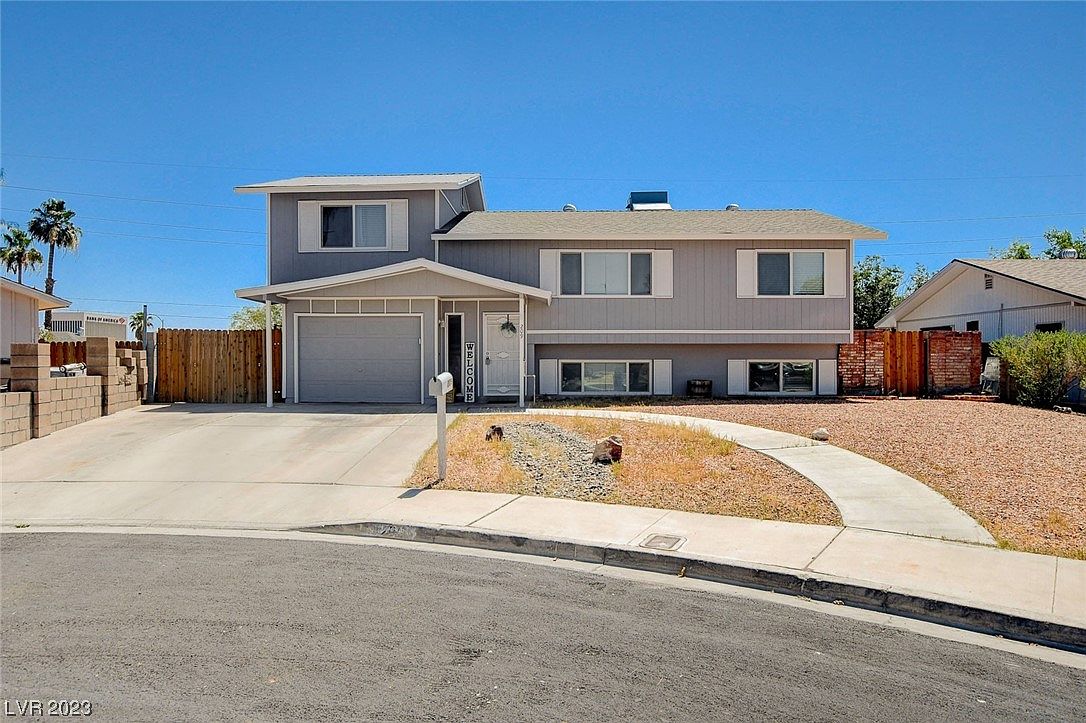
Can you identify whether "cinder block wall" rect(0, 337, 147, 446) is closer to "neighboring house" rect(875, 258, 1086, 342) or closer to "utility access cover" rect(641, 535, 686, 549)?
"utility access cover" rect(641, 535, 686, 549)

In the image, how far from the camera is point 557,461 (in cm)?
1098

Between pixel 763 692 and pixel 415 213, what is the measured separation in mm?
17179

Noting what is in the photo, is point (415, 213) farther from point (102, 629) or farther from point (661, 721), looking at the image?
point (661, 721)

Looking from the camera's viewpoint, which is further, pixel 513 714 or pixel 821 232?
pixel 821 232

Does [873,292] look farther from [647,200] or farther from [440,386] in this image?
[440,386]

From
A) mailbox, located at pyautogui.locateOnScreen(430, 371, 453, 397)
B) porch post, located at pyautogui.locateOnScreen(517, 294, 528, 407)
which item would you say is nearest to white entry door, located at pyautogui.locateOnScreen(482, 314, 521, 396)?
porch post, located at pyautogui.locateOnScreen(517, 294, 528, 407)

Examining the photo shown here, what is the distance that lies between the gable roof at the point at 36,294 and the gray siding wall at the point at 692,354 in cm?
1535

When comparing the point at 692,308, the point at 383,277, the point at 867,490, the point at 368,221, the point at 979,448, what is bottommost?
the point at 867,490

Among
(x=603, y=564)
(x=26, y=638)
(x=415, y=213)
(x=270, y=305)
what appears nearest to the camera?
(x=26, y=638)

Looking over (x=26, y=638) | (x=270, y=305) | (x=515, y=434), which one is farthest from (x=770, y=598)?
(x=270, y=305)

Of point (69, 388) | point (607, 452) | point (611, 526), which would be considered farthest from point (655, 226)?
point (69, 388)

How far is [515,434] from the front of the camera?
1280cm

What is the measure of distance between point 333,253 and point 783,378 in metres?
12.3

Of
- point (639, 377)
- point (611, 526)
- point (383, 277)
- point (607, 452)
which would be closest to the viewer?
point (611, 526)
